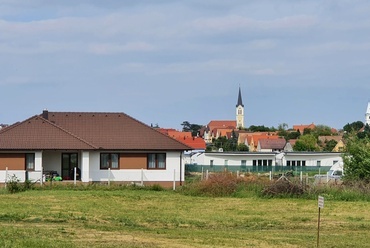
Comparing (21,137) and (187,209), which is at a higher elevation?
(21,137)

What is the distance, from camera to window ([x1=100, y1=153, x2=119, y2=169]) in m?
49.2

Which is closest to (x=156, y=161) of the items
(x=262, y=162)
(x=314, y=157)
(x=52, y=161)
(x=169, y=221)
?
(x=52, y=161)

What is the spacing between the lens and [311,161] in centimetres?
7800

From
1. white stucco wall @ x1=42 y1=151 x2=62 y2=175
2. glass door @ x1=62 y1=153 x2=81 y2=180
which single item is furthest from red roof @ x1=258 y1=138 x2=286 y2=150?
white stucco wall @ x1=42 y1=151 x2=62 y2=175

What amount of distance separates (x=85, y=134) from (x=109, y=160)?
3.09 m

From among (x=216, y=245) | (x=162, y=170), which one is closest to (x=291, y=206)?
(x=216, y=245)

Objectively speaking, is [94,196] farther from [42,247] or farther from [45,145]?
[42,247]

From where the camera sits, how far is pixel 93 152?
49125 mm

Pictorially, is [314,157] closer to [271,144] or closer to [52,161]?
[52,161]

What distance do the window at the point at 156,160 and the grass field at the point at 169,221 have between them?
35.9 ft

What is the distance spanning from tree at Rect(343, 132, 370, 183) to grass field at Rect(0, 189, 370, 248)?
7262mm

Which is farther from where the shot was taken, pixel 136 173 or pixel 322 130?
pixel 322 130

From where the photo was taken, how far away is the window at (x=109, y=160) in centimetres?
4922

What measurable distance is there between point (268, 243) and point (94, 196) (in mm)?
17396
